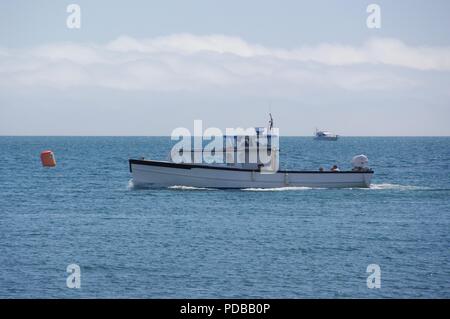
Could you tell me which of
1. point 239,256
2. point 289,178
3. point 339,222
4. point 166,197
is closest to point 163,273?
point 239,256

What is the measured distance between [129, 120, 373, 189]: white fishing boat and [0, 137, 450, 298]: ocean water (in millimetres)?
785

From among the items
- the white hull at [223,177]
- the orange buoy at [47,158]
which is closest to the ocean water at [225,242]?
the white hull at [223,177]

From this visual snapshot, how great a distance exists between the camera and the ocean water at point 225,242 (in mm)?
32656

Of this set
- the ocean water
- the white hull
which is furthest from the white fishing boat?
the ocean water

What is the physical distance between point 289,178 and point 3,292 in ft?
116

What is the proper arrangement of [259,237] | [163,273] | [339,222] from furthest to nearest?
1. [339,222]
2. [259,237]
3. [163,273]

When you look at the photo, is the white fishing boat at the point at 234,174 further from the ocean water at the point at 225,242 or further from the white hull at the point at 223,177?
the ocean water at the point at 225,242

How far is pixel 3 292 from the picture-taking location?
104ft

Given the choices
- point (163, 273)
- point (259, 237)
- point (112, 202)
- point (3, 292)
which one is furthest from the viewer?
point (112, 202)

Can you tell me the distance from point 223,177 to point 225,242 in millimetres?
21548

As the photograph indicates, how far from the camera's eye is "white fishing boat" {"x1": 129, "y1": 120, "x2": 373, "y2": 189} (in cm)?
6322
